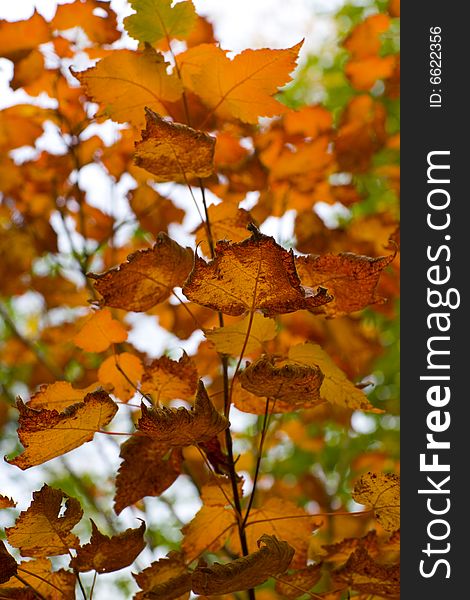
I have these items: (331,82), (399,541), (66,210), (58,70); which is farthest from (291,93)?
(399,541)

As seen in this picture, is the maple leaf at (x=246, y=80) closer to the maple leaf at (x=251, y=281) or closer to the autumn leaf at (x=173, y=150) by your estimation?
the autumn leaf at (x=173, y=150)

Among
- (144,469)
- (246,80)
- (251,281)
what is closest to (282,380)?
(251,281)

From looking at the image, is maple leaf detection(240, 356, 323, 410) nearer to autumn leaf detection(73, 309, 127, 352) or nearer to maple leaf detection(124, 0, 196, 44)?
autumn leaf detection(73, 309, 127, 352)

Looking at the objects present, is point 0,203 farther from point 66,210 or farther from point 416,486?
point 416,486

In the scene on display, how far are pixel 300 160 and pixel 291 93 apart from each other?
0.86m

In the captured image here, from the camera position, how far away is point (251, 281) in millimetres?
523

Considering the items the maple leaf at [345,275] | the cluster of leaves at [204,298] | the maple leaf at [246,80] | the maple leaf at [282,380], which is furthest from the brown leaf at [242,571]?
the maple leaf at [246,80]

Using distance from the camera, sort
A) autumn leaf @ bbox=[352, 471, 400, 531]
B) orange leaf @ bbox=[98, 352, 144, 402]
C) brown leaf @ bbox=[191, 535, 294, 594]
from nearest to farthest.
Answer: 1. brown leaf @ bbox=[191, 535, 294, 594]
2. autumn leaf @ bbox=[352, 471, 400, 531]
3. orange leaf @ bbox=[98, 352, 144, 402]

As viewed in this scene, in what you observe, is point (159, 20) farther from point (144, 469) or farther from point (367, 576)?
point (367, 576)

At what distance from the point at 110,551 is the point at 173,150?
33 cm

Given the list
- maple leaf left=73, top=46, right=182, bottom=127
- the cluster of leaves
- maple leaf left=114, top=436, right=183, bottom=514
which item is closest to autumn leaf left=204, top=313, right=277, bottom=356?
the cluster of leaves

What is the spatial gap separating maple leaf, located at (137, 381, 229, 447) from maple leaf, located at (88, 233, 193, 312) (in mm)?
140

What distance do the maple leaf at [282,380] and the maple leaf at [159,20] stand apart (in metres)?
0.35

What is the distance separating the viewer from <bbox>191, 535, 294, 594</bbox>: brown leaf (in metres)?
0.48
